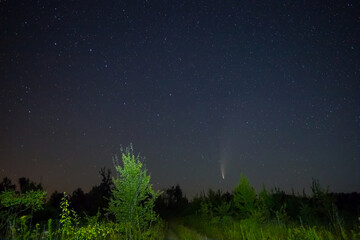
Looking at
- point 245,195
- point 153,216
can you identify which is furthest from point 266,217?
point 153,216

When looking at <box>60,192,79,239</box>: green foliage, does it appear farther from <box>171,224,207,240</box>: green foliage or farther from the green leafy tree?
<box>171,224,207,240</box>: green foliage

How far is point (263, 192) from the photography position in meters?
24.5

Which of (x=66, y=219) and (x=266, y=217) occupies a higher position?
(x=66, y=219)

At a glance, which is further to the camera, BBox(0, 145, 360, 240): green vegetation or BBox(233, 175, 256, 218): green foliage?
BBox(233, 175, 256, 218): green foliage

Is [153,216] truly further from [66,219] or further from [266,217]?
[266,217]

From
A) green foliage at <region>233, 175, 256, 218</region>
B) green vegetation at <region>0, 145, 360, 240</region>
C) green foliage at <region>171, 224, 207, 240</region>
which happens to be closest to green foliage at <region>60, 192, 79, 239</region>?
green vegetation at <region>0, 145, 360, 240</region>

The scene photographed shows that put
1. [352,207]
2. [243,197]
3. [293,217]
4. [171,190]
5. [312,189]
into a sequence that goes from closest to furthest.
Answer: [312,189] < [243,197] < [293,217] < [352,207] < [171,190]

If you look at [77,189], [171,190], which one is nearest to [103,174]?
[77,189]

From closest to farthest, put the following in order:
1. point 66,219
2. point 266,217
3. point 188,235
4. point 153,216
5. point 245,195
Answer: point 66,219, point 153,216, point 188,235, point 266,217, point 245,195

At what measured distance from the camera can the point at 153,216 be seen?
414 inches

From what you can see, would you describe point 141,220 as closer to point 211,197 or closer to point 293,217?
point 293,217

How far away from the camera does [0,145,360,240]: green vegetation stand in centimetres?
914

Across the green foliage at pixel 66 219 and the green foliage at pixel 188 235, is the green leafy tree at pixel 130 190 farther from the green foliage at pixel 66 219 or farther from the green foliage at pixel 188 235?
the green foliage at pixel 188 235

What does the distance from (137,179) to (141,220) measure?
71.8 inches
